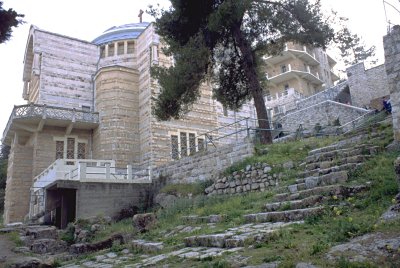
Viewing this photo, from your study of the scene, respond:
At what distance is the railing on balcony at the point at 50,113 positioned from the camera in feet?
74.8

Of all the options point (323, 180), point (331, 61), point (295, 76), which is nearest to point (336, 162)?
point (323, 180)

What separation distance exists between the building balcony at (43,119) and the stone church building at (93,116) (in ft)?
0.19

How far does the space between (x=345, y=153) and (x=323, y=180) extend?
1.90 metres

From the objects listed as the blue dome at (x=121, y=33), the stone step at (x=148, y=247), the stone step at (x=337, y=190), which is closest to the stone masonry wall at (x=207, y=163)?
the stone step at (x=337, y=190)

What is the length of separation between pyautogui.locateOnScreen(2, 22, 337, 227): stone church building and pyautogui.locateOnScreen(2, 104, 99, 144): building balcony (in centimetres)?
6

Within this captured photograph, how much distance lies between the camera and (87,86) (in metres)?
27.0

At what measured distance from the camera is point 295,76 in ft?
156

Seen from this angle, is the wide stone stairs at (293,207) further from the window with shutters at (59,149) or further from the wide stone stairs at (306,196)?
the window with shutters at (59,149)

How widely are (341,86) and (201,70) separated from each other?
63.4 feet

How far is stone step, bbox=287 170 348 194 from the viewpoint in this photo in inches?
305

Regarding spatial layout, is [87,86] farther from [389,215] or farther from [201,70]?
[389,215]

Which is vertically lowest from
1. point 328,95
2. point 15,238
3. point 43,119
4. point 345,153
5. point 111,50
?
point 15,238

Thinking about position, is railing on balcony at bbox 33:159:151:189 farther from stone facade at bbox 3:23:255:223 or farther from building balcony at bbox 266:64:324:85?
building balcony at bbox 266:64:324:85

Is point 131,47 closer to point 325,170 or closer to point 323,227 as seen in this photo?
point 325,170
